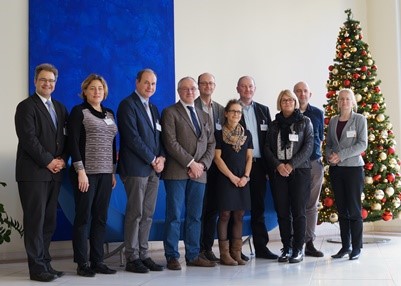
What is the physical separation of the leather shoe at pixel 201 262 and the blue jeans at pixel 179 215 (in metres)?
0.03

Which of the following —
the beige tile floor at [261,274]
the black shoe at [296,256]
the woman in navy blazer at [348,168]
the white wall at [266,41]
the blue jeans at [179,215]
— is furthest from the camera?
the white wall at [266,41]

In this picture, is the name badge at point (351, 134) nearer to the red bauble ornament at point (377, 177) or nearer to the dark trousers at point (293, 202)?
the dark trousers at point (293, 202)

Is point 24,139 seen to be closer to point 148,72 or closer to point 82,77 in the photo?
point 148,72

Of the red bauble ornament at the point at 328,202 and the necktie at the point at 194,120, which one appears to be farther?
the red bauble ornament at the point at 328,202

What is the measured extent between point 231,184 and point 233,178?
63mm

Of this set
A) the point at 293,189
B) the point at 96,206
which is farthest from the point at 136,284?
the point at 293,189

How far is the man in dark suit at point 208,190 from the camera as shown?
17.0ft

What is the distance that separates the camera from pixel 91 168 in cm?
450

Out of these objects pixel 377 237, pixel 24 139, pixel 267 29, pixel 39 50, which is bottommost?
pixel 377 237

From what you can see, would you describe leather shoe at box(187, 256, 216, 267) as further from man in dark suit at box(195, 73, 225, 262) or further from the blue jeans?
man in dark suit at box(195, 73, 225, 262)

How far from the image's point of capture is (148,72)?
480cm

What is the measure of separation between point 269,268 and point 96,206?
1622 millimetres

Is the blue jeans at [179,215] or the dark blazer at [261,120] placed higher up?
the dark blazer at [261,120]

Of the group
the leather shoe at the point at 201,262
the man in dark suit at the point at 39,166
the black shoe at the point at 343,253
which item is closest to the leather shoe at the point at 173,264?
the leather shoe at the point at 201,262
